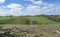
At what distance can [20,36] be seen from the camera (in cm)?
3672

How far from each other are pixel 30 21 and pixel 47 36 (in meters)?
39.2

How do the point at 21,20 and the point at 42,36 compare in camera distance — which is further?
the point at 21,20

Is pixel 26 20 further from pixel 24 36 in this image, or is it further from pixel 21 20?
pixel 24 36

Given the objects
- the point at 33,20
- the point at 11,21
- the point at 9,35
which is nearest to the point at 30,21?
the point at 33,20

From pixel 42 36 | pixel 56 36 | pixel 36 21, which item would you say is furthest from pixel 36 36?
pixel 36 21

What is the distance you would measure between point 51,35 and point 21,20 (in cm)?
4041

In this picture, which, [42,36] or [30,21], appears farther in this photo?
[30,21]

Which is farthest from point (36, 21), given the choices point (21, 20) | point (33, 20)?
point (21, 20)

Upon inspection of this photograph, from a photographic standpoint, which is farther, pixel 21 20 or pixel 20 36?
pixel 21 20

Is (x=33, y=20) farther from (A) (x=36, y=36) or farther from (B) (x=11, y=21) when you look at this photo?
(A) (x=36, y=36)

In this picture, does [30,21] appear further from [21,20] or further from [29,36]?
[29,36]

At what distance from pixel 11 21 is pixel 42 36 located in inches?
1680

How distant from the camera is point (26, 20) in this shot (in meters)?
77.6

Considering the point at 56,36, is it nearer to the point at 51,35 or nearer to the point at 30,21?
the point at 51,35
